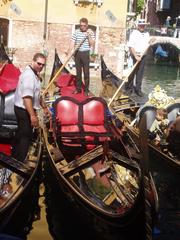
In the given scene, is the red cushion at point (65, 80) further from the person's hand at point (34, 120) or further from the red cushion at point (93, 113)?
the person's hand at point (34, 120)

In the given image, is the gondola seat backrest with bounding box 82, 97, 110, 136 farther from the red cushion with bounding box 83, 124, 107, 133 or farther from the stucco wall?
the stucco wall

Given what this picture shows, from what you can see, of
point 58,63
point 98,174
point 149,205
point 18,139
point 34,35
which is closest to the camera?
point 149,205

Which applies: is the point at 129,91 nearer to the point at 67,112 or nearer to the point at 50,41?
the point at 67,112

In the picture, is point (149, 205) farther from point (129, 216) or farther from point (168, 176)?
point (168, 176)

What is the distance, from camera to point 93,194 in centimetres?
278

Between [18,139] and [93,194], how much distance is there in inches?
26.8

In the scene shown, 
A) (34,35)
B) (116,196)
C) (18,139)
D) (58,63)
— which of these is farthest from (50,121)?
(34,35)

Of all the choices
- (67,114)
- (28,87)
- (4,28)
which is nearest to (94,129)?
(67,114)

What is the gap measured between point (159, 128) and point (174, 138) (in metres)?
0.27

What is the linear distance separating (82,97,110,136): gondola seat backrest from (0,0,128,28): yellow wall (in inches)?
216

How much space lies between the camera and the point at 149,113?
393 cm

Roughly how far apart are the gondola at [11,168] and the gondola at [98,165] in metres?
0.11

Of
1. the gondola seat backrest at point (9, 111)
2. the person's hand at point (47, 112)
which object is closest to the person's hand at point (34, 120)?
the person's hand at point (47, 112)

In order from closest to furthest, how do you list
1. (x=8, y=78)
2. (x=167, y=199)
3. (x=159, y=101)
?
(x=167, y=199) < (x=159, y=101) < (x=8, y=78)
